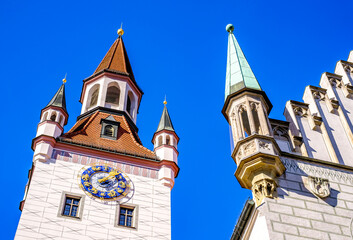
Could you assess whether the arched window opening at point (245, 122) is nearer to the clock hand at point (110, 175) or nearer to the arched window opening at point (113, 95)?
the clock hand at point (110, 175)

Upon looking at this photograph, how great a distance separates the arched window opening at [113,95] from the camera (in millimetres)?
29844

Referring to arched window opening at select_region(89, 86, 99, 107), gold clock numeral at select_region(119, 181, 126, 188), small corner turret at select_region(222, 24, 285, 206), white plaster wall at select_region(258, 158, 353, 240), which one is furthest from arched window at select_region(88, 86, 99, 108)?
white plaster wall at select_region(258, 158, 353, 240)

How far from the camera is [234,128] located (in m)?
11.6

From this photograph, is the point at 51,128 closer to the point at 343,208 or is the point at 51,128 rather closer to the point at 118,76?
the point at 118,76

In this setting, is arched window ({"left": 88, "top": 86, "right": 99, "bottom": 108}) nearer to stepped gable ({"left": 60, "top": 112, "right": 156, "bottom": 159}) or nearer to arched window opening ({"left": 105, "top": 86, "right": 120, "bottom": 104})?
arched window opening ({"left": 105, "top": 86, "right": 120, "bottom": 104})

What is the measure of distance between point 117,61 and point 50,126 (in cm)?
1081

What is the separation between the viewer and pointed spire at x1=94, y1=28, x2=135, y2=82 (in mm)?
31875

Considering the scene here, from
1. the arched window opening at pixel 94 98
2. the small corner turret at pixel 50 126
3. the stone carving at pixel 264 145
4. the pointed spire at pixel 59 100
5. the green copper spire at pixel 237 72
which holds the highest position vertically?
the arched window opening at pixel 94 98

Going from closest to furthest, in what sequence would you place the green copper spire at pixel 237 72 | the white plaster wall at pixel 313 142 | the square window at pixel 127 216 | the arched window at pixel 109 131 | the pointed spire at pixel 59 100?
the white plaster wall at pixel 313 142 < the green copper spire at pixel 237 72 < the square window at pixel 127 216 < the pointed spire at pixel 59 100 < the arched window at pixel 109 131

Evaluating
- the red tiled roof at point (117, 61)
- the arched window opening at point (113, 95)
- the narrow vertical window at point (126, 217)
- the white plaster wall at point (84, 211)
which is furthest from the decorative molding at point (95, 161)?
the red tiled roof at point (117, 61)

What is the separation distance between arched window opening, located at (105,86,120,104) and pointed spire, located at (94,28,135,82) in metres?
1.20

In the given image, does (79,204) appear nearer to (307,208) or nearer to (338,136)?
(338,136)

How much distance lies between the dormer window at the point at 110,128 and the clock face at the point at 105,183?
3.08 m

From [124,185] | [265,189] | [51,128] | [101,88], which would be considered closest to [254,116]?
[265,189]
